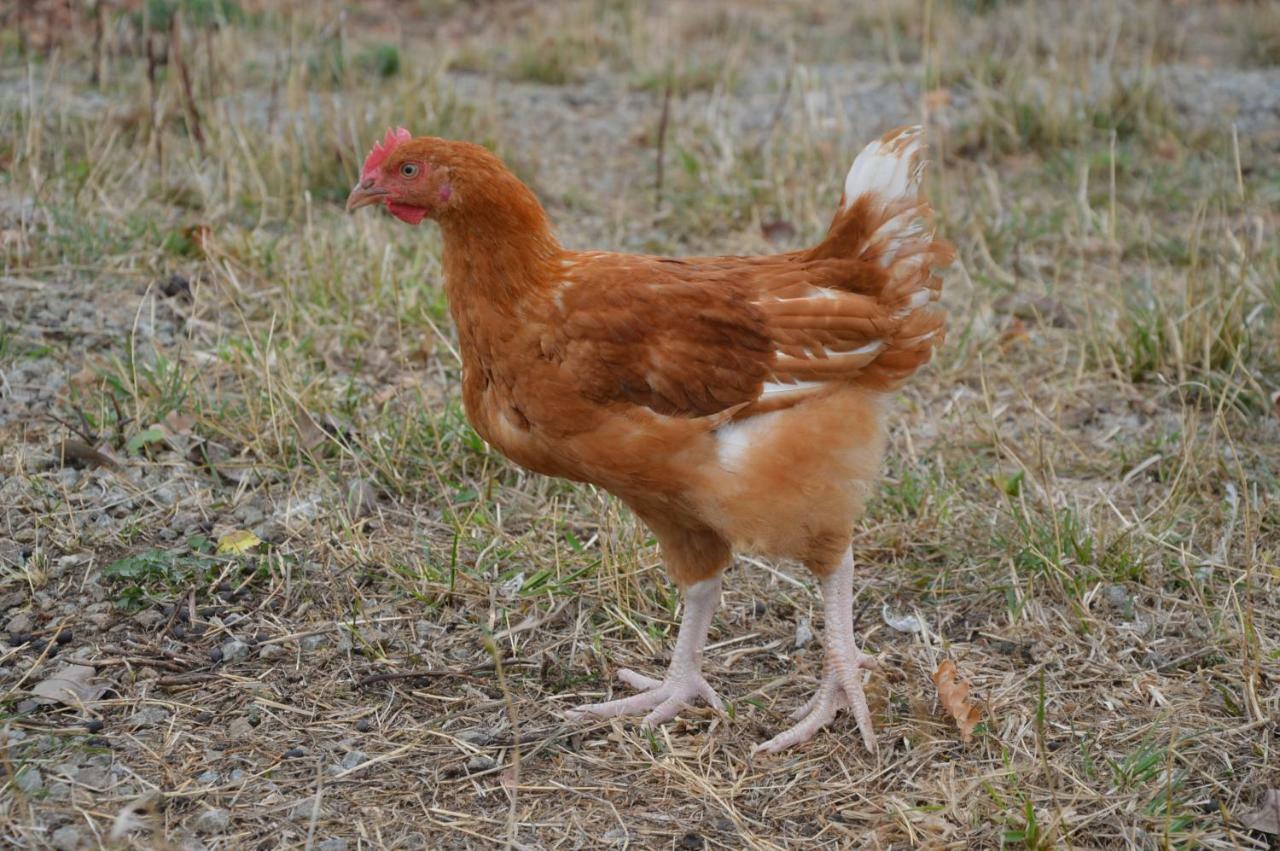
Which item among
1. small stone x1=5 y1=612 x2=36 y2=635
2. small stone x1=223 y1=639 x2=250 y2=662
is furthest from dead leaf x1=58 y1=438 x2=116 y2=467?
small stone x1=223 y1=639 x2=250 y2=662

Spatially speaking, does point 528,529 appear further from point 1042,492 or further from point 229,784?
point 1042,492

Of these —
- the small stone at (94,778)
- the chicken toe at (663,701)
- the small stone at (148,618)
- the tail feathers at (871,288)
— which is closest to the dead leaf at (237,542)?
the small stone at (148,618)

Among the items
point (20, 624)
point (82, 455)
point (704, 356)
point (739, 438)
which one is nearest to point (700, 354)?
point (704, 356)

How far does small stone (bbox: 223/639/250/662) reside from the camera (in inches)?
144

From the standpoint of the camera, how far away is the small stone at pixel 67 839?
2854 millimetres

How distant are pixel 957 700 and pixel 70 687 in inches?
92.2

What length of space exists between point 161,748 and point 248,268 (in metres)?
2.77

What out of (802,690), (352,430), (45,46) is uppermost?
(45,46)

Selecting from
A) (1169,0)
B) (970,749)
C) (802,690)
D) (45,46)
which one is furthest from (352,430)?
(1169,0)

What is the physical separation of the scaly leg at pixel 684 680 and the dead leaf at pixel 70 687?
128 centimetres

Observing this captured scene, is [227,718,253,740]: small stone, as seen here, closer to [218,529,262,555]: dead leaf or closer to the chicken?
[218,529,262,555]: dead leaf

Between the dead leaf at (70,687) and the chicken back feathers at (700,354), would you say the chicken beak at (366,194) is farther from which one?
the dead leaf at (70,687)

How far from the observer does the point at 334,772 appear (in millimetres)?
3229

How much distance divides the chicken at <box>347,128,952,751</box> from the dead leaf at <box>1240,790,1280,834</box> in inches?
36.8
